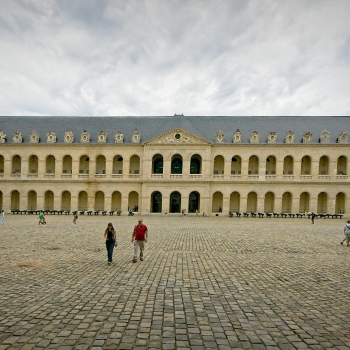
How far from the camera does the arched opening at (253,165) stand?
45.5 m

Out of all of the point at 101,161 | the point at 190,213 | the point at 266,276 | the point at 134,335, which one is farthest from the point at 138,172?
the point at 134,335

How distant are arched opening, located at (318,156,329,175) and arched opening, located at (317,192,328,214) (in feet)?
10.9

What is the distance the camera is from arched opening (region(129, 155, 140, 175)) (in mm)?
46875

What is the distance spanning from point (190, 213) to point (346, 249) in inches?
1182

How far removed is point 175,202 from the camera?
45375 mm

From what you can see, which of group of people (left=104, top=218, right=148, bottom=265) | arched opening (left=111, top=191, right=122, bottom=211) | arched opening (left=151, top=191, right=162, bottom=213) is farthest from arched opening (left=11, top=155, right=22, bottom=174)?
group of people (left=104, top=218, right=148, bottom=265)

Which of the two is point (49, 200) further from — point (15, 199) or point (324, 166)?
point (324, 166)

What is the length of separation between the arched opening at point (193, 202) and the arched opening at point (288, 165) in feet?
47.4

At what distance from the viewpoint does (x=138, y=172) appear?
46.9 metres

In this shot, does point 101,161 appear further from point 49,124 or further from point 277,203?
point 277,203

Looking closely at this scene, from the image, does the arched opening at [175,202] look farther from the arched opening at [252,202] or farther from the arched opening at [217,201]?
the arched opening at [252,202]

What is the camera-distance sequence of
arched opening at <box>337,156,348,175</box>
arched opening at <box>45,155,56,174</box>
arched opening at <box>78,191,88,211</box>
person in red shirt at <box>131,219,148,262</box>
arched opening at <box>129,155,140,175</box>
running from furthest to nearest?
arched opening at <box>45,155,56,174</box>, arched opening at <box>78,191,88,211</box>, arched opening at <box>129,155,140,175</box>, arched opening at <box>337,156,348,175</box>, person in red shirt at <box>131,219,148,262</box>

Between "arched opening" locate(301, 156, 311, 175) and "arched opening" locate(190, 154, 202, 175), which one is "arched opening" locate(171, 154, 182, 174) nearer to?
"arched opening" locate(190, 154, 202, 175)

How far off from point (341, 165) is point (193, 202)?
78.9 ft
